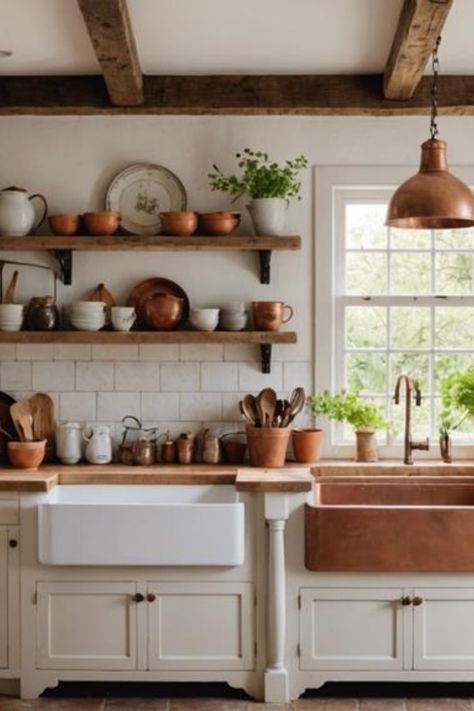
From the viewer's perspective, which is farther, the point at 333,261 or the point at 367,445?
the point at 333,261

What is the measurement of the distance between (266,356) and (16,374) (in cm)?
127

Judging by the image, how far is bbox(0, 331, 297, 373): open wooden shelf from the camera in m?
4.64

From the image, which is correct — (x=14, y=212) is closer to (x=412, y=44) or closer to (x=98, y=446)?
(x=98, y=446)

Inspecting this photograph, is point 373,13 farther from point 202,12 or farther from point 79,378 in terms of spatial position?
point 79,378

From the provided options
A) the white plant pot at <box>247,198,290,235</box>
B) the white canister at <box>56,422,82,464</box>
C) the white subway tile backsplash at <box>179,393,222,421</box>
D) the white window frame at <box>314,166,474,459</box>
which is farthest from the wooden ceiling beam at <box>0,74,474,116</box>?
the white canister at <box>56,422,82,464</box>

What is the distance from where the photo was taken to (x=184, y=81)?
469cm

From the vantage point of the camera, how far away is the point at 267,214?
4695mm

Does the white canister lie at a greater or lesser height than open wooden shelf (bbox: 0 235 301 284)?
lesser

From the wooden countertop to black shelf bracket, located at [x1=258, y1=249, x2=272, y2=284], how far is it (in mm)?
941

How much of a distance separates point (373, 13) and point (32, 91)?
5.61 ft

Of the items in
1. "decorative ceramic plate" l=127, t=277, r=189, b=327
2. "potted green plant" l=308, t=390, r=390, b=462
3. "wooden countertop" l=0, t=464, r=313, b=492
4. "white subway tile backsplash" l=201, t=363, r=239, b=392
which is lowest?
"wooden countertop" l=0, t=464, r=313, b=492

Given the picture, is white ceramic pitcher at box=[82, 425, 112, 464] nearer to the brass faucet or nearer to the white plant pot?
the white plant pot

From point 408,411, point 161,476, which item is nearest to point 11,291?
point 161,476

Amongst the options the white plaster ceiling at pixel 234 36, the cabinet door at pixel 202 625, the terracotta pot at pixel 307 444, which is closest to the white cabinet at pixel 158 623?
the cabinet door at pixel 202 625
